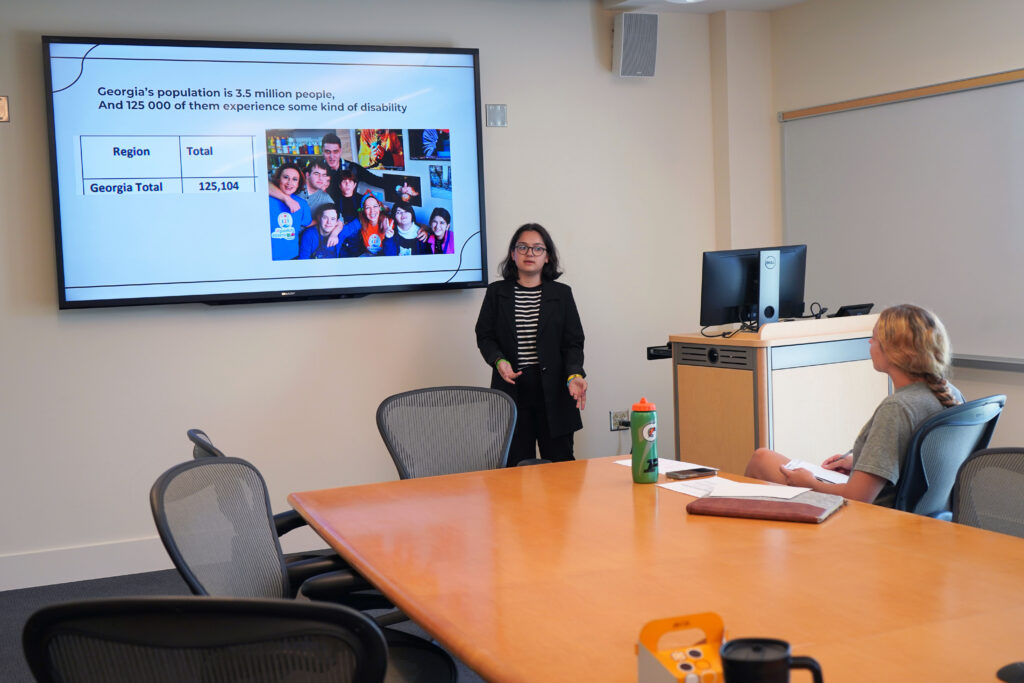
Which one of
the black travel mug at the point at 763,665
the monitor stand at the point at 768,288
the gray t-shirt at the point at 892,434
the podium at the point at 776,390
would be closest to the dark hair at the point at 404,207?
the podium at the point at 776,390

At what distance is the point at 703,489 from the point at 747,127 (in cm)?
385

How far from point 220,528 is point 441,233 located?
10.3 feet

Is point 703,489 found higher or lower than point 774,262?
lower

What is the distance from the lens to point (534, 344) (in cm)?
466

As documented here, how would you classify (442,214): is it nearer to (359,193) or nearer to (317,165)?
(359,193)

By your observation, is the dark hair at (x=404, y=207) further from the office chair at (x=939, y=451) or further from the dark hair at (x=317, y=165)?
the office chair at (x=939, y=451)

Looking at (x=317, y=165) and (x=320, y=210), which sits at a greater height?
(x=317, y=165)

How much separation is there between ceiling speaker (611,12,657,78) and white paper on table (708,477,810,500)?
3.53 m

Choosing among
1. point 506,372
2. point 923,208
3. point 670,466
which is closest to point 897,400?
point 670,466

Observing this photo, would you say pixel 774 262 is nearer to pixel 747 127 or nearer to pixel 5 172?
pixel 747 127

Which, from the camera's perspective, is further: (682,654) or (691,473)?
(691,473)

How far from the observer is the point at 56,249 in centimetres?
443

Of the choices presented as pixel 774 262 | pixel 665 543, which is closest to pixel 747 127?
pixel 774 262

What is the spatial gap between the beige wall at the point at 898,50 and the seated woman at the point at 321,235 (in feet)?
9.66
